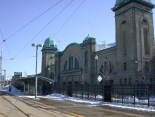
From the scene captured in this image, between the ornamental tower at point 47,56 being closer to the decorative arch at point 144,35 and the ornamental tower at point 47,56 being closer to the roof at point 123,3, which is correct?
the roof at point 123,3

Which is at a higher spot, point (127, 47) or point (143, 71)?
point (127, 47)

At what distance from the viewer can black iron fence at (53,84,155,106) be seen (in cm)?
2116

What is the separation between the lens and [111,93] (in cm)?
2500

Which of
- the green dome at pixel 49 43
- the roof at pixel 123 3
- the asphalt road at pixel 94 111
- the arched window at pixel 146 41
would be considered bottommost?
the asphalt road at pixel 94 111

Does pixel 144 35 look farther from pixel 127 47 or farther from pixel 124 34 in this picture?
pixel 127 47

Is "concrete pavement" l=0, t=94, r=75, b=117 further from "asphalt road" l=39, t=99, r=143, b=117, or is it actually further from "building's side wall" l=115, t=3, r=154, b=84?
"building's side wall" l=115, t=3, r=154, b=84

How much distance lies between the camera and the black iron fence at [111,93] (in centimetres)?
2116

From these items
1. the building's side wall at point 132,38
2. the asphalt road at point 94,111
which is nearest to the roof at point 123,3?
the building's side wall at point 132,38

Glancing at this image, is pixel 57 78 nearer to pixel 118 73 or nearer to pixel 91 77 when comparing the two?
pixel 91 77

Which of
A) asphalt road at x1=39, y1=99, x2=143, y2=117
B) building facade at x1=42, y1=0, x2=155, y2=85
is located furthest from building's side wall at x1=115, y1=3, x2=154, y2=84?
asphalt road at x1=39, y1=99, x2=143, y2=117

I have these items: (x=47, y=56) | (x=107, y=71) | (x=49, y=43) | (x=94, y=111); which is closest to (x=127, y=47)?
(x=107, y=71)

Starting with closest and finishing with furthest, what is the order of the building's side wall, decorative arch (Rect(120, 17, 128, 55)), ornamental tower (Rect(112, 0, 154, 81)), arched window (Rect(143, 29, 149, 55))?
the building's side wall
ornamental tower (Rect(112, 0, 154, 81))
arched window (Rect(143, 29, 149, 55))
decorative arch (Rect(120, 17, 128, 55))

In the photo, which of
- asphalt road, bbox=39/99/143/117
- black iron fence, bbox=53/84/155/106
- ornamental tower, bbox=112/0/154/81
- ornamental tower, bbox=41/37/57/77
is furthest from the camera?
ornamental tower, bbox=41/37/57/77

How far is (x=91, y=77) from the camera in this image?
174 ft
